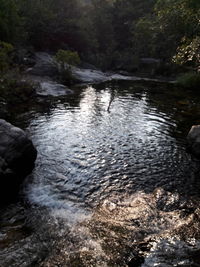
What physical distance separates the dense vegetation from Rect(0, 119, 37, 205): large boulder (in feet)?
68.8

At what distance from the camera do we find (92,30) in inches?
1981

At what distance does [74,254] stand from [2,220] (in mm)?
2507

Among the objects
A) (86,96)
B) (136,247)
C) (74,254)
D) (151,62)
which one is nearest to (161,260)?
(136,247)

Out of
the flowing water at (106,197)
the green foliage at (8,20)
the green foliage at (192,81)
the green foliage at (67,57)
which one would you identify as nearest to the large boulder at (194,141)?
the flowing water at (106,197)

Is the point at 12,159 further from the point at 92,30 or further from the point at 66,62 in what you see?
the point at 92,30

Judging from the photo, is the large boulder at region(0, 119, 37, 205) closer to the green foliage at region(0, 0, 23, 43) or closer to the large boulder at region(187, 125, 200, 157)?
the large boulder at region(187, 125, 200, 157)

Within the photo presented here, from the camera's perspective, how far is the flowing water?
6277mm

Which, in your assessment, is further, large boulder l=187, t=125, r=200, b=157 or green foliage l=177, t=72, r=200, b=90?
green foliage l=177, t=72, r=200, b=90

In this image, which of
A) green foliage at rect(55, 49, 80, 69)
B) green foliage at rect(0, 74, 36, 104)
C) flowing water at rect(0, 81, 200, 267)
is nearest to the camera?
flowing water at rect(0, 81, 200, 267)

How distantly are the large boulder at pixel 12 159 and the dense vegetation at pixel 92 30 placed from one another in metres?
21.0

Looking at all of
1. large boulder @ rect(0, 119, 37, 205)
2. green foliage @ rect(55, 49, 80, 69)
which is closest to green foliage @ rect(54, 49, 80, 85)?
green foliage @ rect(55, 49, 80, 69)

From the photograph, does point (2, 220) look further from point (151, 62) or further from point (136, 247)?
point (151, 62)

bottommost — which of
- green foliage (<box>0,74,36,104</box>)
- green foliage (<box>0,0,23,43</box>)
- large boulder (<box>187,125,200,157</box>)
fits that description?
green foliage (<box>0,74,36,104</box>)

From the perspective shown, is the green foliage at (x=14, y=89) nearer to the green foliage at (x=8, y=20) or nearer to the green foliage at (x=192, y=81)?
the green foliage at (x=8, y=20)
